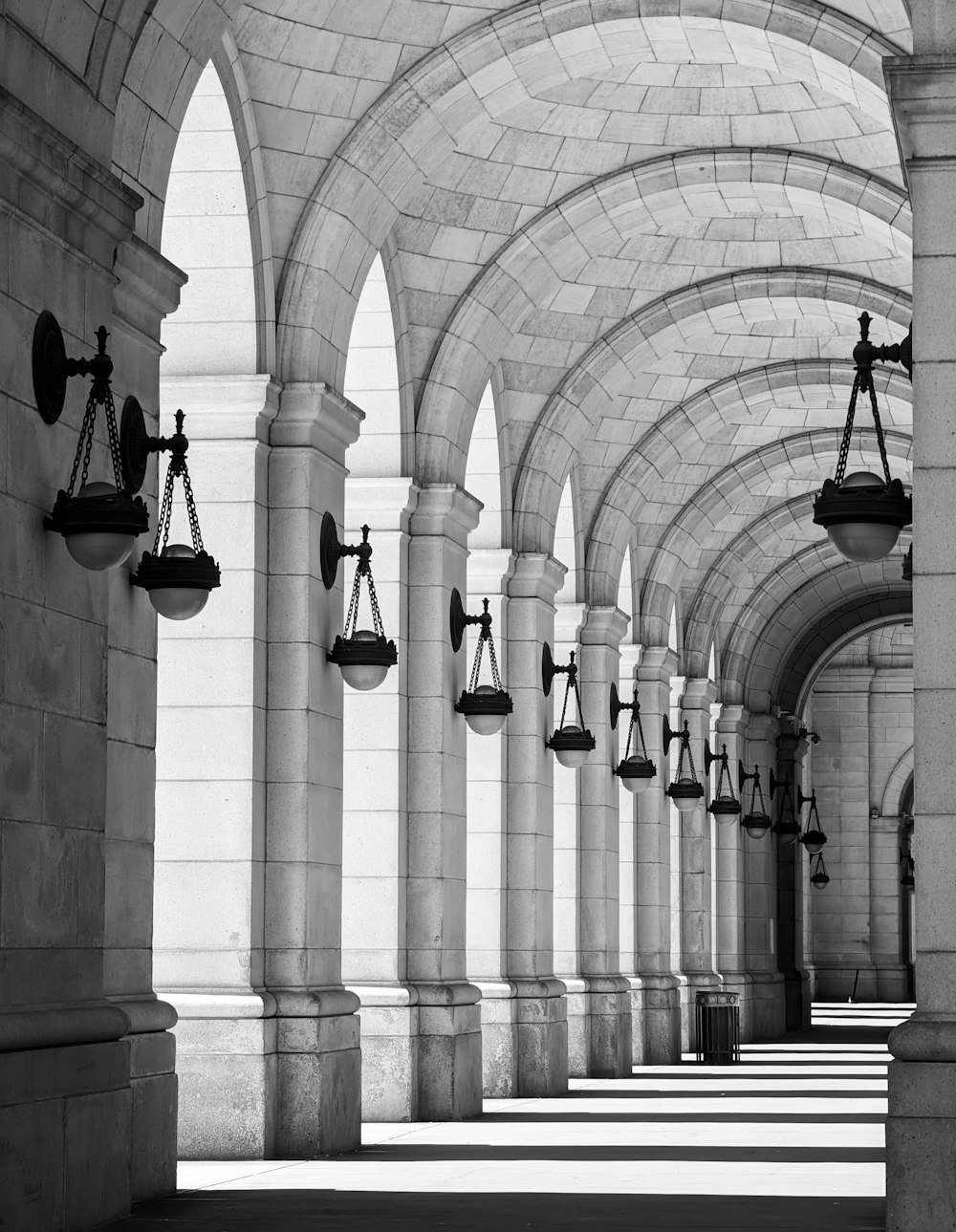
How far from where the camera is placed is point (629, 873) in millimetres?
27906

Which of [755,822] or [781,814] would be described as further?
[781,814]

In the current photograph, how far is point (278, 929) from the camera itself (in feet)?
47.0

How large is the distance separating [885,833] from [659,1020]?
980 inches

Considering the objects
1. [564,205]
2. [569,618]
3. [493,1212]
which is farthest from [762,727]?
[493,1212]

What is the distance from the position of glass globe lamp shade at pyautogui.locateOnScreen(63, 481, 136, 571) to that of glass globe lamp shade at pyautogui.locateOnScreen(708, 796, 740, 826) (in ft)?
75.3

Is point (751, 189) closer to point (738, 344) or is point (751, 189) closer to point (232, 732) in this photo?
point (738, 344)

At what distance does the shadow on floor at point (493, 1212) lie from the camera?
10.2m

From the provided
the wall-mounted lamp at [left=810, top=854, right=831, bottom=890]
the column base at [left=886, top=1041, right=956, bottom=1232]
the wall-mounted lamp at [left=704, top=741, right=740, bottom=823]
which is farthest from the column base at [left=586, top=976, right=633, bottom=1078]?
the wall-mounted lamp at [left=810, top=854, right=831, bottom=890]

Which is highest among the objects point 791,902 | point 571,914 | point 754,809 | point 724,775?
point 724,775

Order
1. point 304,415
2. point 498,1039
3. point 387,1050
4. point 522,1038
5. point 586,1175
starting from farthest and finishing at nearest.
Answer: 1. point 522,1038
2. point 498,1039
3. point 387,1050
4. point 304,415
5. point 586,1175

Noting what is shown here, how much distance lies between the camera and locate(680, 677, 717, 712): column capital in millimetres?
32344

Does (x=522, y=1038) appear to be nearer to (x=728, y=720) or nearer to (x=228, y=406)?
(x=228, y=406)

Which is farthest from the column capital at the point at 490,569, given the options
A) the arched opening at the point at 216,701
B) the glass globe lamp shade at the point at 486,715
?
the arched opening at the point at 216,701

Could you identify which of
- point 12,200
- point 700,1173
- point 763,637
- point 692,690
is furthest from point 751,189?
point 763,637
